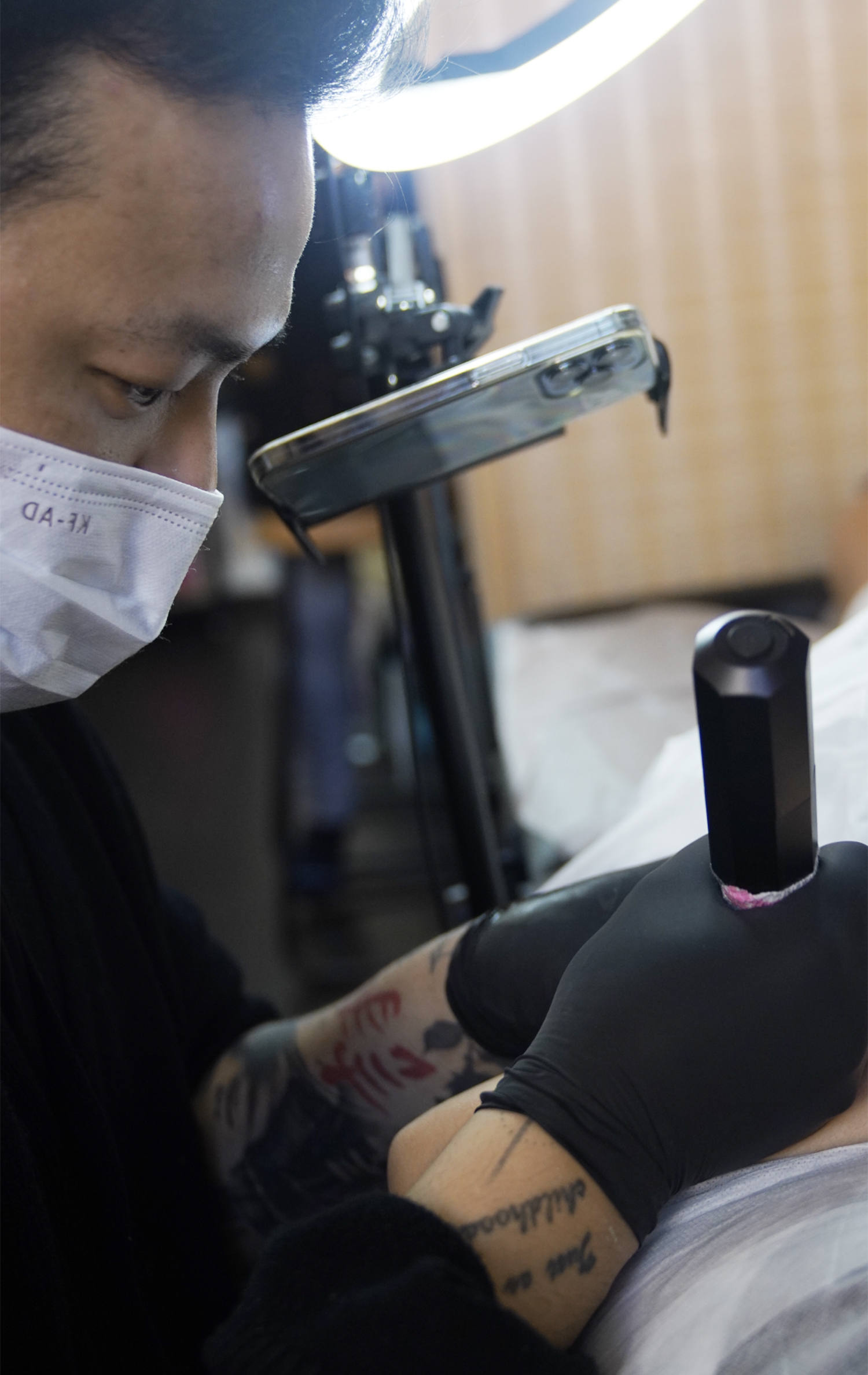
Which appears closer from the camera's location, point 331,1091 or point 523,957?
point 523,957

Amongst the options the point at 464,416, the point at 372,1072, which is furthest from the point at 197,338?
the point at 372,1072

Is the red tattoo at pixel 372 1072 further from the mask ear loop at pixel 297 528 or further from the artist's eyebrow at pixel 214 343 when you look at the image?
the artist's eyebrow at pixel 214 343

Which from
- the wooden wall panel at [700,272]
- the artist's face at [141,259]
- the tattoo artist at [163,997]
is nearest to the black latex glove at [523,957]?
the tattoo artist at [163,997]

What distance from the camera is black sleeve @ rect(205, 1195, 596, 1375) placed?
41cm

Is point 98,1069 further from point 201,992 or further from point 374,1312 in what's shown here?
point 374,1312

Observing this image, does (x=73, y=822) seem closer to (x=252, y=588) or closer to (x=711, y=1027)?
(x=711, y=1027)

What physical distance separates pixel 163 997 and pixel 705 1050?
0.47 meters

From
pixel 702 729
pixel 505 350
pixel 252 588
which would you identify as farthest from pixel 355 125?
pixel 252 588

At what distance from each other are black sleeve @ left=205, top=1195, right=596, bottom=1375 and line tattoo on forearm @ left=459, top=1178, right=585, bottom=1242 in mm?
12

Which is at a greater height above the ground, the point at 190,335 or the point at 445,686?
the point at 190,335

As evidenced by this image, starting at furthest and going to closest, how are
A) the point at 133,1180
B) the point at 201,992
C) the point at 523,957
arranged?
the point at 201,992 → the point at 133,1180 → the point at 523,957

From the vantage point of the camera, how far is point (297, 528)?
2.78 ft

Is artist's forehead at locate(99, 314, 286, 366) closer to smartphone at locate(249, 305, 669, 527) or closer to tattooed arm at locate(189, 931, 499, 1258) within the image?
smartphone at locate(249, 305, 669, 527)

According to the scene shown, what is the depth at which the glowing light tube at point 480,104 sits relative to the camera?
69 centimetres
